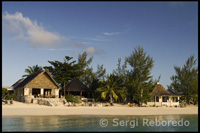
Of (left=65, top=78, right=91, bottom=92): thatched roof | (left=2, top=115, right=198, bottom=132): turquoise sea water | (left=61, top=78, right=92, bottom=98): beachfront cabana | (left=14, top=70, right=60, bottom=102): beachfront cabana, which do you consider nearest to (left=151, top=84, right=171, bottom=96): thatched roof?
(left=61, top=78, right=92, bottom=98): beachfront cabana

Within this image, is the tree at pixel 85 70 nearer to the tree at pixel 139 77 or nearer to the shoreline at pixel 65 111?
the tree at pixel 139 77

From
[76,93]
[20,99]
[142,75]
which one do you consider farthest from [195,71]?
[20,99]

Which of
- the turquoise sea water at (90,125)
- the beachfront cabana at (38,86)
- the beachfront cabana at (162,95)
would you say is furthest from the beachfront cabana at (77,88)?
the turquoise sea water at (90,125)

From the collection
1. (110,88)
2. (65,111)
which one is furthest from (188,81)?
(65,111)

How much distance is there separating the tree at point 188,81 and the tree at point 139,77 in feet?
34.7

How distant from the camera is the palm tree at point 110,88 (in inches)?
1484

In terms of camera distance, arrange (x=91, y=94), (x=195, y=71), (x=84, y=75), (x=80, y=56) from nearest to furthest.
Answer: (x=91, y=94)
(x=195, y=71)
(x=84, y=75)
(x=80, y=56)

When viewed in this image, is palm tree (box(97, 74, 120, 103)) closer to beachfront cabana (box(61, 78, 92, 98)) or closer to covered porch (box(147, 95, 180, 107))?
beachfront cabana (box(61, 78, 92, 98))

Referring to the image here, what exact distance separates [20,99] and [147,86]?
61.9 feet

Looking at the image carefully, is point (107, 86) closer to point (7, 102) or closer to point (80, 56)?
point (7, 102)

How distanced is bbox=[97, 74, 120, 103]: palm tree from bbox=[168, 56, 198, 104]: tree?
580 inches

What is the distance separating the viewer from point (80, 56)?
57000mm

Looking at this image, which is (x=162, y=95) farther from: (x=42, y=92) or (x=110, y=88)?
(x=42, y=92)

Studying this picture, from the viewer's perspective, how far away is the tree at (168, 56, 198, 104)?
148 feet
